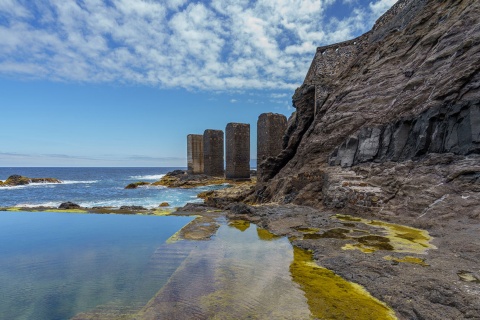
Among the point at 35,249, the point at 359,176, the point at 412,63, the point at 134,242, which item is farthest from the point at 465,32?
the point at 35,249

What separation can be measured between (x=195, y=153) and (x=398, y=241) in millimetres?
36717

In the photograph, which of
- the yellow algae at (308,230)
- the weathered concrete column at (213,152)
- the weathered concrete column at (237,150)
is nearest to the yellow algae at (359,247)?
the yellow algae at (308,230)

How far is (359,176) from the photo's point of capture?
909 cm

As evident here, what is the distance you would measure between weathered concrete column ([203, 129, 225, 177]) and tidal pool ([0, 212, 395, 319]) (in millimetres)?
29412

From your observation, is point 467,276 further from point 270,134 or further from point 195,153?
point 195,153

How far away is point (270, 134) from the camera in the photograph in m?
26.8

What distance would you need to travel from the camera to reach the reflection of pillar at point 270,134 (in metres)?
26.7

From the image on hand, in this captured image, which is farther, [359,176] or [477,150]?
[359,176]

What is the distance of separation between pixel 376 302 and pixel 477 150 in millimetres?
5474

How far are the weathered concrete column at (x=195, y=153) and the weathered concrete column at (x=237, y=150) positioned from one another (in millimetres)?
8924

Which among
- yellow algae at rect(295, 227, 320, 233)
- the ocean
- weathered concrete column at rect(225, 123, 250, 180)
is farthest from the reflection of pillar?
yellow algae at rect(295, 227, 320, 233)

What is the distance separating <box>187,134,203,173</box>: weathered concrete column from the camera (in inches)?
1591

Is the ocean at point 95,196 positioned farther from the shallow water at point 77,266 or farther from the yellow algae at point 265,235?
the yellow algae at point 265,235

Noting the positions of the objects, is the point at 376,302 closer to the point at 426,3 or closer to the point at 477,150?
the point at 477,150
